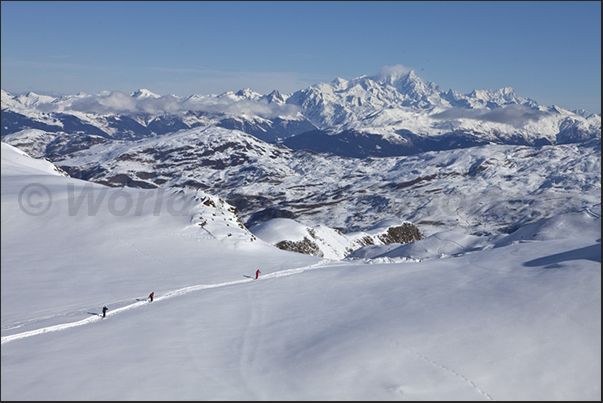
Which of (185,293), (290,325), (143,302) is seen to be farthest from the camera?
(185,293)

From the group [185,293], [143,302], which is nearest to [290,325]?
[185,293]

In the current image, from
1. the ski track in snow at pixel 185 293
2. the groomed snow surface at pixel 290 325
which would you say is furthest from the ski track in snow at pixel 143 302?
the groomed snow surface at pixel 290 325

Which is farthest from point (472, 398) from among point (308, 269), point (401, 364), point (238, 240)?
point (238, 240)

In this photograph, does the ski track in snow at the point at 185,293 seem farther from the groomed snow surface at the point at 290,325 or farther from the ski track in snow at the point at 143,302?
the groomed snow surface at the point at 290,325

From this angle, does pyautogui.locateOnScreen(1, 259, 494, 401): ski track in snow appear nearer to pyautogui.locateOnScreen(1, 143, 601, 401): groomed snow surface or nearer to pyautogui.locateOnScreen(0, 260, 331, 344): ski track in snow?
pyautogui.locateOnScreen(0, 260, 331, 344): ski track in snow

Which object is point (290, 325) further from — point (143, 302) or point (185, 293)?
point (143, 302)

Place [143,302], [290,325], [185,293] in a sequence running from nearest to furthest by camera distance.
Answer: [290,325] < [143,302] < [185,293]

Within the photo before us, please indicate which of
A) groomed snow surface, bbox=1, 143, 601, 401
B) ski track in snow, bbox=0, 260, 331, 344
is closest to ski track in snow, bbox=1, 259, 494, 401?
ski track in snow, bbox=0, 260, 331, 344

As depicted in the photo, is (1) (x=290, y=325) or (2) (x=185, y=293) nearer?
(1) (x=290, y=325)

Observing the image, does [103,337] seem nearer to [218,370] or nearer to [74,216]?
[218,370]
